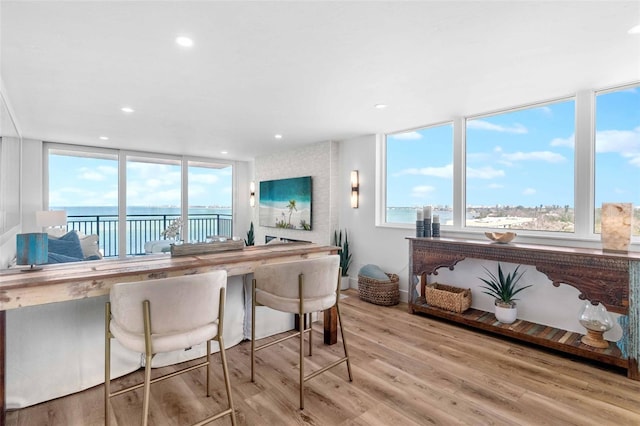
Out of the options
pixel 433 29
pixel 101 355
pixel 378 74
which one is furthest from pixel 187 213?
pixel 433 29

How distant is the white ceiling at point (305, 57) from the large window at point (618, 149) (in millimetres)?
236

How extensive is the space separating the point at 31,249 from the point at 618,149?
180 inches

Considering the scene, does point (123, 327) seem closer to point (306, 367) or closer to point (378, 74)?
point (306, 367)

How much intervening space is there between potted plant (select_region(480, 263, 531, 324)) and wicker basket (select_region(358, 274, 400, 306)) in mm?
1122

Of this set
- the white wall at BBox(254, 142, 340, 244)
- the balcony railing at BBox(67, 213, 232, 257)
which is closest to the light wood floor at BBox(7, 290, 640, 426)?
the white wall at BBox(254, 142, 340, 244)

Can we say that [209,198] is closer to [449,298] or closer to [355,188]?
[355,188]

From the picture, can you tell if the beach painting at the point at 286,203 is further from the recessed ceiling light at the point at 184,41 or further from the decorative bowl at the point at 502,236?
the recessed ceiling light at the point at 184,41

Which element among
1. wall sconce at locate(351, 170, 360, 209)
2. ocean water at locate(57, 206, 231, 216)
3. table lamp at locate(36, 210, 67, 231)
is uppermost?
wall sconce at locate(351, 170, 360, 209)

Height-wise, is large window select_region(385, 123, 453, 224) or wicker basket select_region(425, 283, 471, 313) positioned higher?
large window select_region(385, 123, 453, 224)

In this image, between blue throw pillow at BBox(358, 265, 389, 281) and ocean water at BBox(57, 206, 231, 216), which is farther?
ocean water at BBox(57, 206, 231, 216)

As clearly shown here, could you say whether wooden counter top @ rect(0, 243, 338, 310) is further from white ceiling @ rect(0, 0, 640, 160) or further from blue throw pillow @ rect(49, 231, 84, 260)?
blue throw pillow @ rect(49, 231, 84, 260)

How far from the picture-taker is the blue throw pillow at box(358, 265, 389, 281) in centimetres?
435

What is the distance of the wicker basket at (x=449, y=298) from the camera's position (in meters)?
3.59

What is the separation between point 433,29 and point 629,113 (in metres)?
2.33
